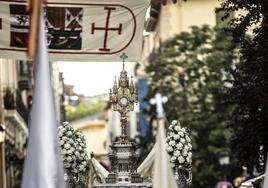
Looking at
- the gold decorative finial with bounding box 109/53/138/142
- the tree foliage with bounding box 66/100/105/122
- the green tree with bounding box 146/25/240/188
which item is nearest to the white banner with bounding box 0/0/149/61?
the gold decorative finial with bounding box 109/53/138/142

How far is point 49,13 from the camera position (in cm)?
1394

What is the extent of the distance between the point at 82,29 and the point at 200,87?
24550 millimetres

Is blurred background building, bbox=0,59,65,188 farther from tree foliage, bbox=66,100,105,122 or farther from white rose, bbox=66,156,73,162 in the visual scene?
tree foliage, bbox=66,100,105,122

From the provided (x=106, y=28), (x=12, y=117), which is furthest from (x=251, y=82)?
(x=12, y=117)

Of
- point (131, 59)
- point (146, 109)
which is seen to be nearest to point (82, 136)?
point (131, 59)

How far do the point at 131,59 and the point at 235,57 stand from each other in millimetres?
23217

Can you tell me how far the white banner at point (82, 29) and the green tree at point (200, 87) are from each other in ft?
73.6

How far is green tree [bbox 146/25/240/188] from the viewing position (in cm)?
3756

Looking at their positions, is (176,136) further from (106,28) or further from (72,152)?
(106,28)

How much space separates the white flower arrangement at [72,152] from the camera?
54.2 ft

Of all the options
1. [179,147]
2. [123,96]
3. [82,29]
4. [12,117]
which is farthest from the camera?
[12,117]

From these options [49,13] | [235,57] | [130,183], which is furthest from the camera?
[235,57]

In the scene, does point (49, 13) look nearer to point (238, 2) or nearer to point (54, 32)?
point (54, 32)

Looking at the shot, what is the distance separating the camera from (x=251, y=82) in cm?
1844
